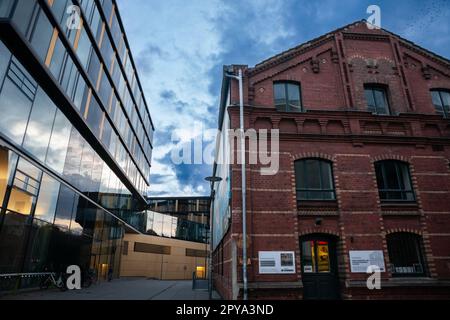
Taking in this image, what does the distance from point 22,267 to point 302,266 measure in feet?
45.4

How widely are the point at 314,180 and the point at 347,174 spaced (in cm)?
135

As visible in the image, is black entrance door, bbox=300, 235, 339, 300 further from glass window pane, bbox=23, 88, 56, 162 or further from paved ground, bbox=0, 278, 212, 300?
Result: glass window pane, bbox=23, 88, 56, 162

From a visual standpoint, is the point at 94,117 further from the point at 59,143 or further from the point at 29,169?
Result: the point at 29,169

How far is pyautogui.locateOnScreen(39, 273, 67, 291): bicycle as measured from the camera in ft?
55.9

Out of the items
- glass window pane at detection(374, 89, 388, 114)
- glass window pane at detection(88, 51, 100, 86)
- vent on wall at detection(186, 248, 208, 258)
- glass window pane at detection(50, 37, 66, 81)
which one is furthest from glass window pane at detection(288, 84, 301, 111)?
vent on wall at detection(186, 248, 208, 258)

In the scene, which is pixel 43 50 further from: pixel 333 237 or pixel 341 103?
pixel 333 237

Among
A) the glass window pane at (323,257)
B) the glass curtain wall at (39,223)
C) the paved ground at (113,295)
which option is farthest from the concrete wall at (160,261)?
the glass window pane at (323,257)

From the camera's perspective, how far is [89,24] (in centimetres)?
2088

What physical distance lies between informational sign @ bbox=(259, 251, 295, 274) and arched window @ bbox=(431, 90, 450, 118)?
32.9 feet

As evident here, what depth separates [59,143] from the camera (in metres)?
17.8

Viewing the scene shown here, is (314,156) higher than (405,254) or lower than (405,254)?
higher

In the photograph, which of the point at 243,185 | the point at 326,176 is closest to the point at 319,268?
the point at 326,176

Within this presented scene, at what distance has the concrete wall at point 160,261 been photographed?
42.9m
